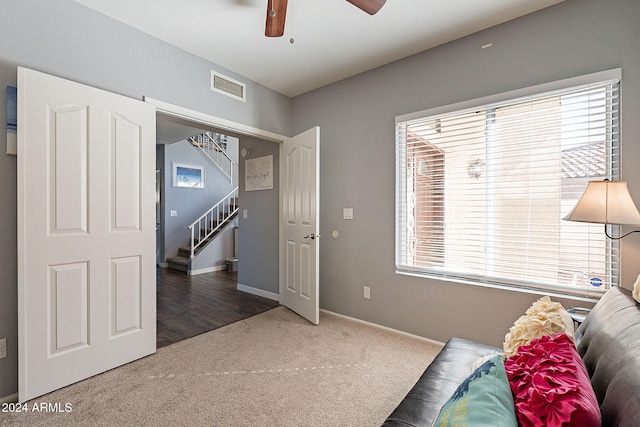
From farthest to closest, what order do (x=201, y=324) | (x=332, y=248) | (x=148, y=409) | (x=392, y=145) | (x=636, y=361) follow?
(x=332, y=248)
(x=201, y=324)
(x=392, y=145)
(x=148, y=409)
(x=636, y=361)

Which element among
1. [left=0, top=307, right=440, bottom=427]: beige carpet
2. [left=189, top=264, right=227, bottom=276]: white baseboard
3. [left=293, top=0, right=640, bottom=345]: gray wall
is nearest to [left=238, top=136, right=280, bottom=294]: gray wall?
[left=293, top=0, right=640, bottom=345]: gray wall

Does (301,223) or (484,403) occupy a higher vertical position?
(301,223)

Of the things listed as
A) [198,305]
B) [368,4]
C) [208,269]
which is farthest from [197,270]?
[368,4]

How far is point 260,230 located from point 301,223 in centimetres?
106

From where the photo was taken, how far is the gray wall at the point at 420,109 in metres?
1.95

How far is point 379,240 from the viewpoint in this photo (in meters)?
3.04

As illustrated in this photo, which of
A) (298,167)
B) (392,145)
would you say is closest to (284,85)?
(298,167)

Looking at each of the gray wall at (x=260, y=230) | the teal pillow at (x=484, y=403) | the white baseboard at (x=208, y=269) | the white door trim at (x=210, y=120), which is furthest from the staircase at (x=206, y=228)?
the teal pillow at (x=484, y=403)

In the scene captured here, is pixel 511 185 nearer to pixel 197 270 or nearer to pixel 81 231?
pixel 81 231

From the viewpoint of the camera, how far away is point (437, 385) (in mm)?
1229

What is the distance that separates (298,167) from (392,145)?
1.11 metres

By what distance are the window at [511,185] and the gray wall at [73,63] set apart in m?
2.10

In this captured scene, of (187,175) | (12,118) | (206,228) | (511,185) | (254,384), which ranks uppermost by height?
(187,175)

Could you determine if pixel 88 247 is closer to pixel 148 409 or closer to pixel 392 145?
pixel 148 409
